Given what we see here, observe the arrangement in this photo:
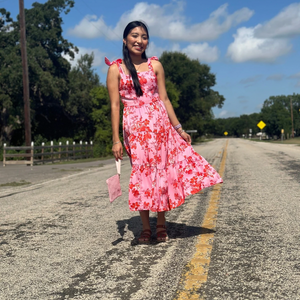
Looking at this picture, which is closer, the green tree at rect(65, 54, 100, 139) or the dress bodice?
the dress bodice

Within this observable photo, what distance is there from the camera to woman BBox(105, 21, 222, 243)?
12.8 ft

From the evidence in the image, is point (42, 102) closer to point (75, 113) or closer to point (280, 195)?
point (75, 113)

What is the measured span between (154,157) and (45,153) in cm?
1830

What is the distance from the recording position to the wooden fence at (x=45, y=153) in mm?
20237

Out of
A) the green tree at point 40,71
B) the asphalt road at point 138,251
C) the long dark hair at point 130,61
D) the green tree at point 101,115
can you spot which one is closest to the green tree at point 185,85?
the green tree at point 101,115

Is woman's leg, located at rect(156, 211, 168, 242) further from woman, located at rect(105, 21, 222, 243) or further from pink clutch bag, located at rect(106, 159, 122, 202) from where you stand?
pink clutch bag, located at rect(106, 159, 122, 202)

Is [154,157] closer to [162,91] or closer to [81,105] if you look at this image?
[162,91]

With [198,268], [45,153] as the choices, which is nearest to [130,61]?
[198,268]

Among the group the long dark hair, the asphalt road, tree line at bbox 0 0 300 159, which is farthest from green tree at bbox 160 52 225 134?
the long dark hair

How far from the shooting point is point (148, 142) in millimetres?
3943

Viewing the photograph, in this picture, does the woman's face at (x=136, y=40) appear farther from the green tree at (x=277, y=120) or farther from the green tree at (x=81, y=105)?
the green tree at (x=277, y=120)

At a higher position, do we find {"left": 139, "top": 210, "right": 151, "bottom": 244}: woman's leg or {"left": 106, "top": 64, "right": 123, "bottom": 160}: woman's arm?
{"left": 106, "top": 64, "right": 123, "bottom": 160}: woman's arm

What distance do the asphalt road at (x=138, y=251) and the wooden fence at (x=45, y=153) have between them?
14.1 metres

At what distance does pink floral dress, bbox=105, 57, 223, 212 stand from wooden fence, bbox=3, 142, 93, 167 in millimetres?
16791
